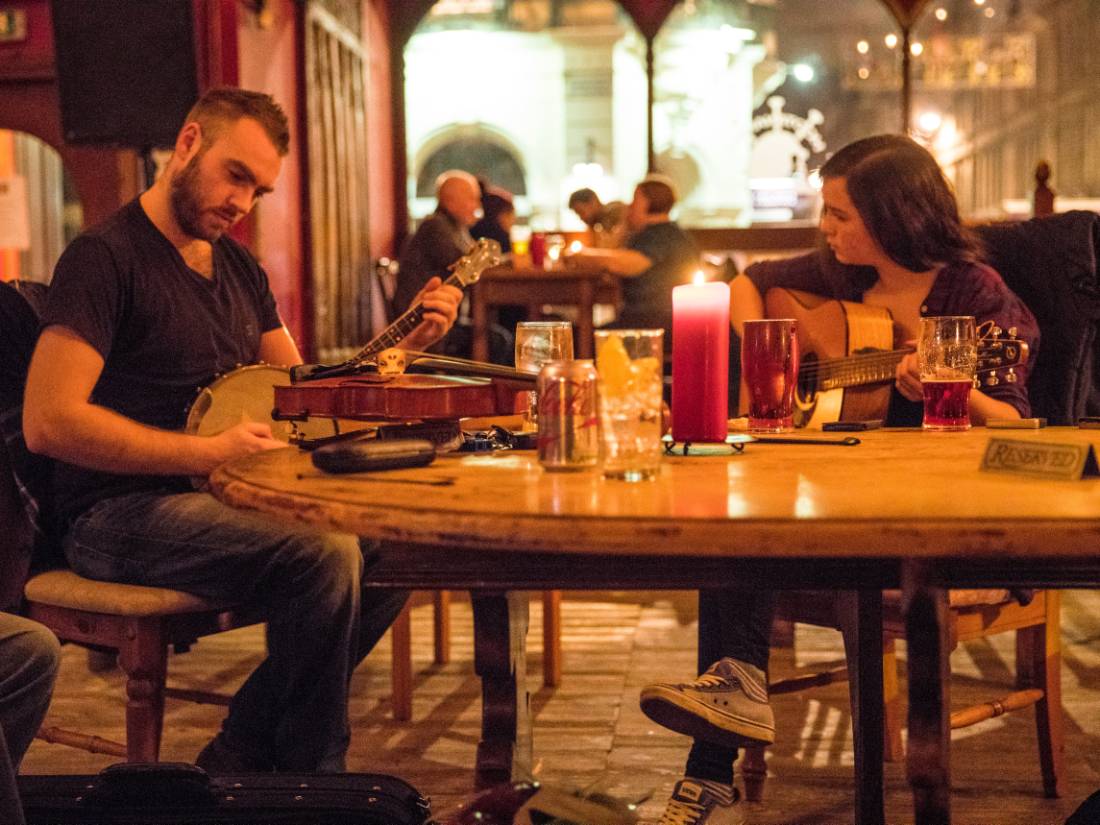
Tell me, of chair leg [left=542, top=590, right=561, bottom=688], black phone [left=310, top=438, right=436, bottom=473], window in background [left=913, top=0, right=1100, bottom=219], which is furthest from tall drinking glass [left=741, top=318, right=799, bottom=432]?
window in background [left=913, top=0, right=1100, bottom=219]

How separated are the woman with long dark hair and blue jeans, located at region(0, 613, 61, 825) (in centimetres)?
84

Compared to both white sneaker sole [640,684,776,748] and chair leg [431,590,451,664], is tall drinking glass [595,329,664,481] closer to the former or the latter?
white sneaker sole [640,684,776,748]

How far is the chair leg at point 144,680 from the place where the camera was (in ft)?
6.12

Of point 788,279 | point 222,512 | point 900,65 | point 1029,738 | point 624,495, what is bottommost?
point 1029,738

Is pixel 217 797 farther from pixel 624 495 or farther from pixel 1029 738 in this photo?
pixel 1029 738

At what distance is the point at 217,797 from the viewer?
4.42 ft

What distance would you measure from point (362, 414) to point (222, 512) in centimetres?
48

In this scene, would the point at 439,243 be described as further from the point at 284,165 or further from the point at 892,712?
the point at 892,712

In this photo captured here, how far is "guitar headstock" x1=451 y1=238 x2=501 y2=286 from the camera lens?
2.33 meters

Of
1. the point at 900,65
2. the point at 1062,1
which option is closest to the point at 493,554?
the point at 900,65

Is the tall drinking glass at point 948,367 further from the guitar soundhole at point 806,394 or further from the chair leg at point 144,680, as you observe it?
the chair leg at point 144,680

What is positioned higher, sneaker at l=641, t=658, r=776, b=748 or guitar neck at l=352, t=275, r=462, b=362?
guitar neck at l=352, t=275, r=462, b=362

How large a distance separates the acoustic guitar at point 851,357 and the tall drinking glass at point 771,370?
0.15 m

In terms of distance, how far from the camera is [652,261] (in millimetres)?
5332
